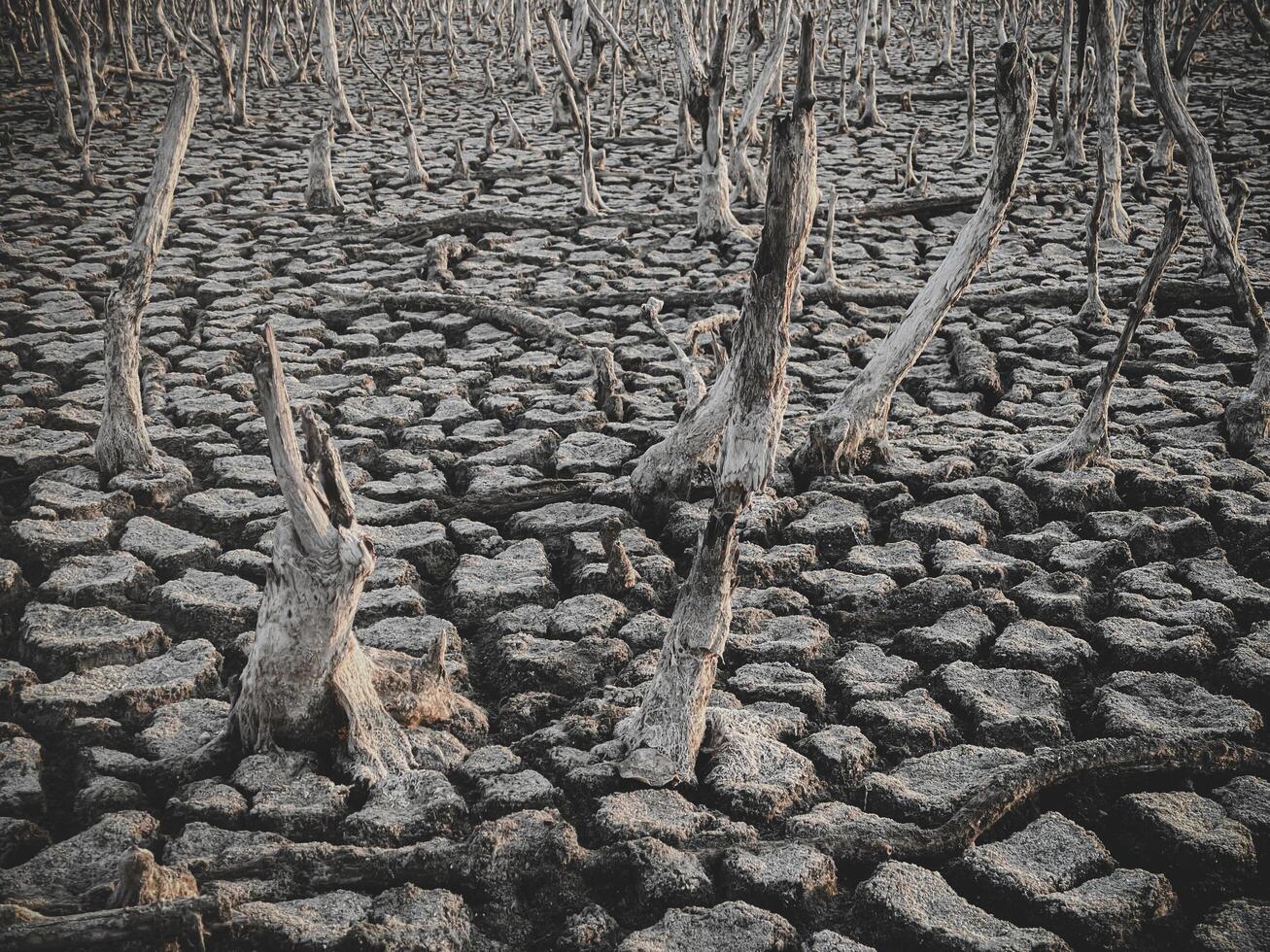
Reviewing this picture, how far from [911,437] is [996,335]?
112cm

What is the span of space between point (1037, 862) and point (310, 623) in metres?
1.29

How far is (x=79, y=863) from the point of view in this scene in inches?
63.8

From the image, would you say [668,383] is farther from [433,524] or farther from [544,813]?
[544,813]

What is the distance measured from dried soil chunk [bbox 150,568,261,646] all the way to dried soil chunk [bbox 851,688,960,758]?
4.47 ft

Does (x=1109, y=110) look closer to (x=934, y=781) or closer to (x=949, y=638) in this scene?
(x=949, y=638)

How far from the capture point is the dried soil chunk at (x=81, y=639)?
2168 millimetres

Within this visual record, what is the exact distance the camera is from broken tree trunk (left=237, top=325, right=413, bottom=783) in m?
1.84

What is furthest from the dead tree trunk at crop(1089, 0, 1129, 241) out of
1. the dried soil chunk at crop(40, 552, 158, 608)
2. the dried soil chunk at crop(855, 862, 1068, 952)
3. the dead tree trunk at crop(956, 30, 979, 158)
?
the dried soil chunk at crop(40, 552, 158, 608)

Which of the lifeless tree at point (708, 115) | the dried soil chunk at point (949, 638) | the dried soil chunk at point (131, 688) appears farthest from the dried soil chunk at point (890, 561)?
the lifeless tree at point (708, 115)

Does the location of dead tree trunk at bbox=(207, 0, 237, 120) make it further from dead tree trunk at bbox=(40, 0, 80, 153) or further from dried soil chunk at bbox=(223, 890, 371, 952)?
dried soil chunk at bbox=(223, 890, 371, 952)

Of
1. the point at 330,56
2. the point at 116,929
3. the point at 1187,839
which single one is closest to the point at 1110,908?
the point at 1187,839

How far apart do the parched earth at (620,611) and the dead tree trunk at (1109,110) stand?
0.62 feet

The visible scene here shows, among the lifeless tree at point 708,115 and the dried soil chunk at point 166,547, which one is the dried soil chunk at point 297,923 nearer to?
the dried soil chunk at point 166,547

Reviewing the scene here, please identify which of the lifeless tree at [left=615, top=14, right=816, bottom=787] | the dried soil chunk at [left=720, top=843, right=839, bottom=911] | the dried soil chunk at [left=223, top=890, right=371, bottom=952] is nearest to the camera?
the dried soil chunk at [left=223, top=890, right=371, bottom=952]
